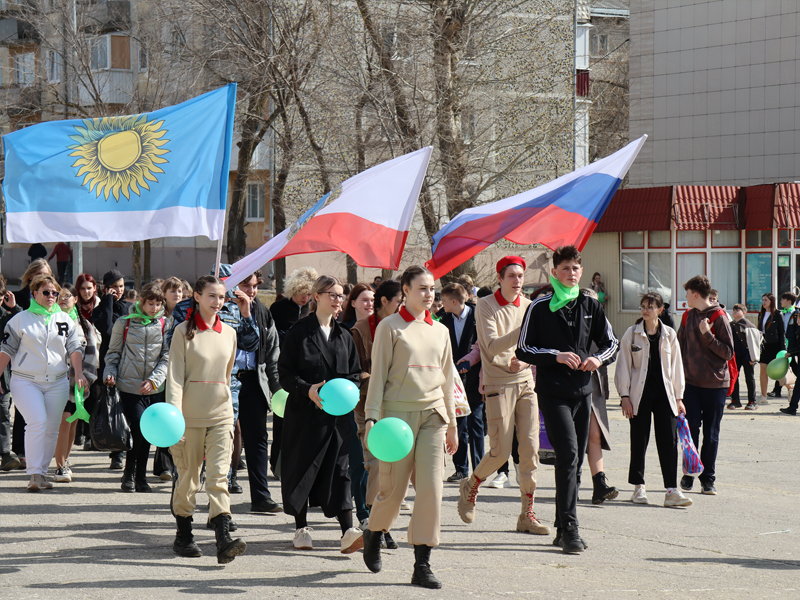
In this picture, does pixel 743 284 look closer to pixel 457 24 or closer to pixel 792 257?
pixel 792 257

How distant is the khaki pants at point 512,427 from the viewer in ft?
24.8

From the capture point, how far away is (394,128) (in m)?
21.2

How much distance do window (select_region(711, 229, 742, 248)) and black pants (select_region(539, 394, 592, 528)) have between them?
74.2 feet

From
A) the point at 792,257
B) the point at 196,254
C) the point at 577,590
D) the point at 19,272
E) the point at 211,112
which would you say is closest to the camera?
the point at 577,590

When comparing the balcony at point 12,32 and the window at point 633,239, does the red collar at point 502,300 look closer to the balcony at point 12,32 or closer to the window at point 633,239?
the window at point 633,239

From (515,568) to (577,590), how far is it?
0.62 meters

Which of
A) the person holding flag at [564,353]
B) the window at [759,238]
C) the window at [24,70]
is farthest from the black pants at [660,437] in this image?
the window at [24,70]

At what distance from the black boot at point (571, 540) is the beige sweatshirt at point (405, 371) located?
127cm

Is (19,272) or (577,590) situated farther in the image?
(19,272)

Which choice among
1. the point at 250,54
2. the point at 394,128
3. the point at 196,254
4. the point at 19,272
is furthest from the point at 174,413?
the point at 19,272

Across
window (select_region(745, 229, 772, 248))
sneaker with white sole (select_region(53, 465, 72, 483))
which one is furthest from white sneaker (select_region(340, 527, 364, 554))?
window (select_region(745, 229, 772, 248))

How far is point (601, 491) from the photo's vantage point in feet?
29.0

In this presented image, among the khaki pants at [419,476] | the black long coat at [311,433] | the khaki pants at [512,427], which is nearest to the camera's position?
the khaki pants at [419,476]

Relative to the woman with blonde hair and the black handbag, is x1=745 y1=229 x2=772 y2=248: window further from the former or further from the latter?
the woman with blonde hair
